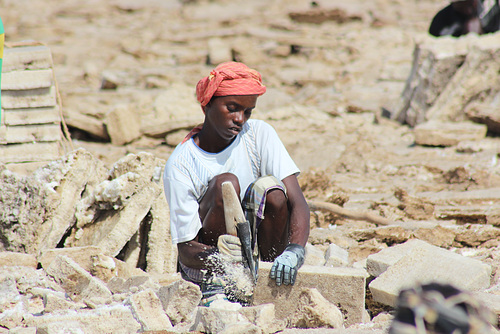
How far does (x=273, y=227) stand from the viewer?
3.03 metres

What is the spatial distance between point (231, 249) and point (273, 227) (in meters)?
0.31

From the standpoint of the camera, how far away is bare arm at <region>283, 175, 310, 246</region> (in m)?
2.99

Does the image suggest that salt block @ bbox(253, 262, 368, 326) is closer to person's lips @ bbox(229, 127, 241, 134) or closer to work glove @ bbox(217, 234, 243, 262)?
work glove @ bbox(217, 234, 243, 262)

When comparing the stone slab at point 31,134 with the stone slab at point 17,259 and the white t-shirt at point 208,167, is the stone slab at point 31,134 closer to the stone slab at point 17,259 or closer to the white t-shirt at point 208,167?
the stone slab at point 17,259

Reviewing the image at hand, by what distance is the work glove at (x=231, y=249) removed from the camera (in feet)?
9.31

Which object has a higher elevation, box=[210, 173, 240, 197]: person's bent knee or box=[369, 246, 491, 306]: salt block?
box=[210, 173, 240, 197]: person's bent knee

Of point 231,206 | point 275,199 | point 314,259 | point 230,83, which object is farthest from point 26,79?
point 314,259

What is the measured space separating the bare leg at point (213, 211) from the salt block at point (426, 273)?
33.1 inches

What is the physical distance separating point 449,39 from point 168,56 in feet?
20.1

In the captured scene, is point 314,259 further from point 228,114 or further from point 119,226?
point 119,226

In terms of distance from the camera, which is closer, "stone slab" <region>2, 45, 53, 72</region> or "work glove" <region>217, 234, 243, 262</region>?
"work glove" <region>217, 234, 243, 262</region>

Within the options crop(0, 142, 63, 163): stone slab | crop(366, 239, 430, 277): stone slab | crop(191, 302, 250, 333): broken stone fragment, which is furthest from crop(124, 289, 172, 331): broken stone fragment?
crop(0, 142, 63, 163): stone slab

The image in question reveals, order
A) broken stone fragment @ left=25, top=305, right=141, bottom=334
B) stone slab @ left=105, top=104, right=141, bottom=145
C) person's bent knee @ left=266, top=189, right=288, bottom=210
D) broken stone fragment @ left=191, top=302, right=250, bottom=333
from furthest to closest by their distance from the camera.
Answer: stone slab @ left=105, top=104, right=141, bottom=145, person's bent knee @ left=266, top=189, right=288, bottom=210, broken stone fragment @ left=25, top=305, right=141, bottom=334, broken stone fragment @ left=191, top=302, right=250, bottom=333

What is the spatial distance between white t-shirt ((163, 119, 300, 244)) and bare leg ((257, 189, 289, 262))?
0.18 meters
